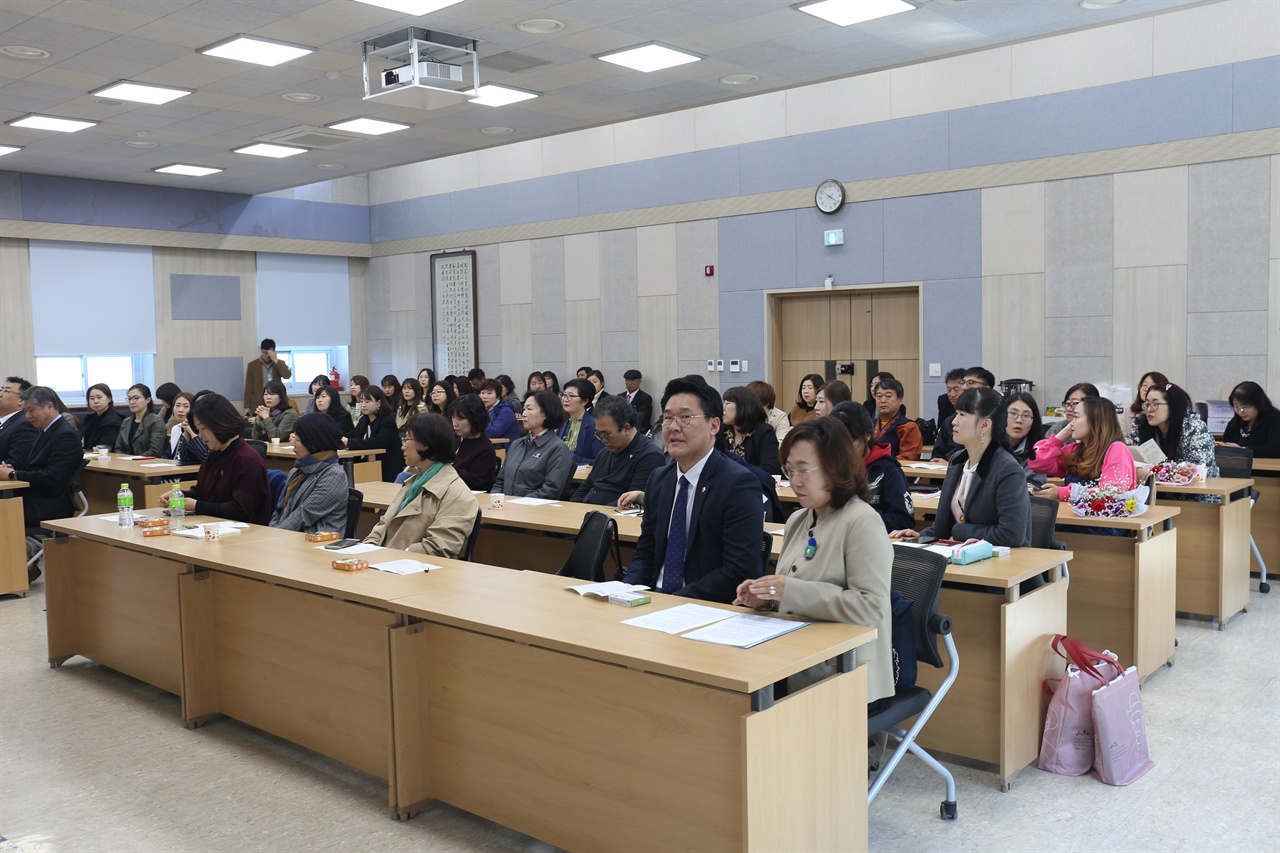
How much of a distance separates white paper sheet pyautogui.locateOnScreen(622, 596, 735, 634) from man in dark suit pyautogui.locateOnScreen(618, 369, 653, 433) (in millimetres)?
8423

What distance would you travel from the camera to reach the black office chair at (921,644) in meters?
3.38

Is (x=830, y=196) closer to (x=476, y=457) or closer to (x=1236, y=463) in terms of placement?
(x=1236, y=463)

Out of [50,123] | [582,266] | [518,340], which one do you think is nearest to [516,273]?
[518,340]

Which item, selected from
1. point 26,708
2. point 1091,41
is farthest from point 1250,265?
point 26,708

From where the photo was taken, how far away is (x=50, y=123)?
9352mm

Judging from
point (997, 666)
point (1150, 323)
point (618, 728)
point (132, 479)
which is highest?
point (1150, 323)

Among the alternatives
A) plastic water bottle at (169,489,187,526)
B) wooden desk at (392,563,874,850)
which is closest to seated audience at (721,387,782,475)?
wooden desk at (392,563,874,850)

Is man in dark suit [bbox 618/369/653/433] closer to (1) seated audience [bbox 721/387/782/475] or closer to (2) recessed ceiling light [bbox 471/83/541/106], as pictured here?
(2) recessed ceiling light [bbox 471/83/541/106]

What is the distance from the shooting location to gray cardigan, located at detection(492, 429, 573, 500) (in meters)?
6.49

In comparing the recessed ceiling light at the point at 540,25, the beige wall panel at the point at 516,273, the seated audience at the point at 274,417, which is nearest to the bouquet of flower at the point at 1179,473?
the recessed ceiling light at the point at 540,25

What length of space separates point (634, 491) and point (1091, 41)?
20.3 ft

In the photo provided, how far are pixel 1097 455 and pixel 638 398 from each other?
6788 mm

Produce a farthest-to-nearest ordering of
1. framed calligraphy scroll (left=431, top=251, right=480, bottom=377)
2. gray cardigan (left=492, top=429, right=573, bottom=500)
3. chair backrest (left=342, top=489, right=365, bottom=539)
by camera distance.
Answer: framed calligraphy scroll (left=431, top=251, right=480, bottom=377), gray cardigan (left=492, top=429, right=573, bottom=500), chair backrest (left=342, top=489, right=365, bottom=539)

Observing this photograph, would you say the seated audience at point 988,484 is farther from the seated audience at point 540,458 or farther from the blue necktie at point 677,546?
the seated audience at point 540,458
